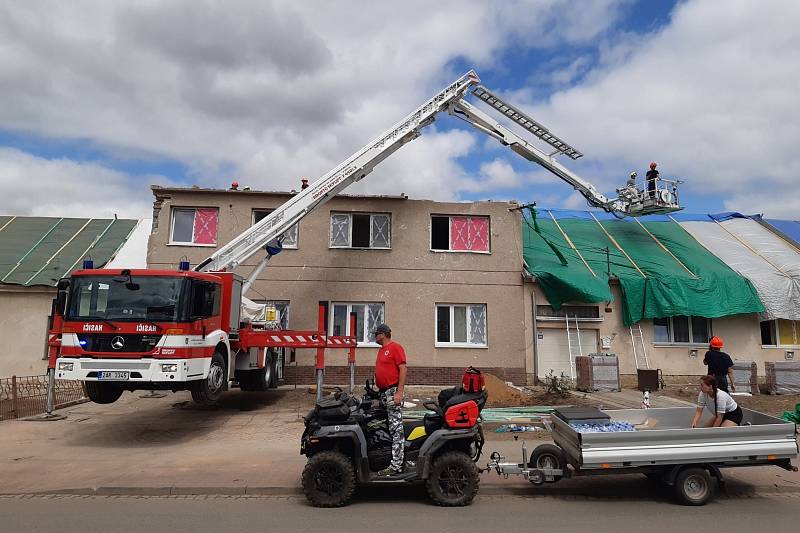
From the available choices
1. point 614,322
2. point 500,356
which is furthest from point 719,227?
point 500,356

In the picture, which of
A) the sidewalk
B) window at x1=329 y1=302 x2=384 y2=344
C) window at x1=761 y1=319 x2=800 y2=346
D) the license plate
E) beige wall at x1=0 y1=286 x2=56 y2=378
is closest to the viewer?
the sidewalk

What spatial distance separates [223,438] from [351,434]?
451 cm

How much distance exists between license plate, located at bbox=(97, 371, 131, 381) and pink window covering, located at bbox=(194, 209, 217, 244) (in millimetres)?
7803

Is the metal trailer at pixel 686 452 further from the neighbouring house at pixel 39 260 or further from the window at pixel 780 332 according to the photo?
the neighbouring house at pixel 39 260

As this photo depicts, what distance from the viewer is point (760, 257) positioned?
18.1 meters

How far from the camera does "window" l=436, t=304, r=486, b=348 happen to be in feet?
51.8

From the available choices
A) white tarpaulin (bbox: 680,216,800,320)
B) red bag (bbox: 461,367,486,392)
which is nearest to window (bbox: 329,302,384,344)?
red bag (bbox: 461,367,486,392)

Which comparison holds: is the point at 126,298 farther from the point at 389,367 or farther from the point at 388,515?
the point at 388,515

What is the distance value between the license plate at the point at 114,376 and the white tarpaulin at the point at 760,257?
57.9ft

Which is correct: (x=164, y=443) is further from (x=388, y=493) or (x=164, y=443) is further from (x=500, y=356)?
(x=500, y=356)

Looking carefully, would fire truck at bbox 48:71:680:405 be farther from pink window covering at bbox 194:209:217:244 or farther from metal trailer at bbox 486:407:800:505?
metal trailer at bbox 486:407:800:505

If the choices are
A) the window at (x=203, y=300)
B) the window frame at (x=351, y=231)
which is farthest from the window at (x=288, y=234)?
the window at (x=203, y=300)

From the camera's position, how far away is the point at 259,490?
619 cm

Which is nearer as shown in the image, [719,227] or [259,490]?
[259,490]
